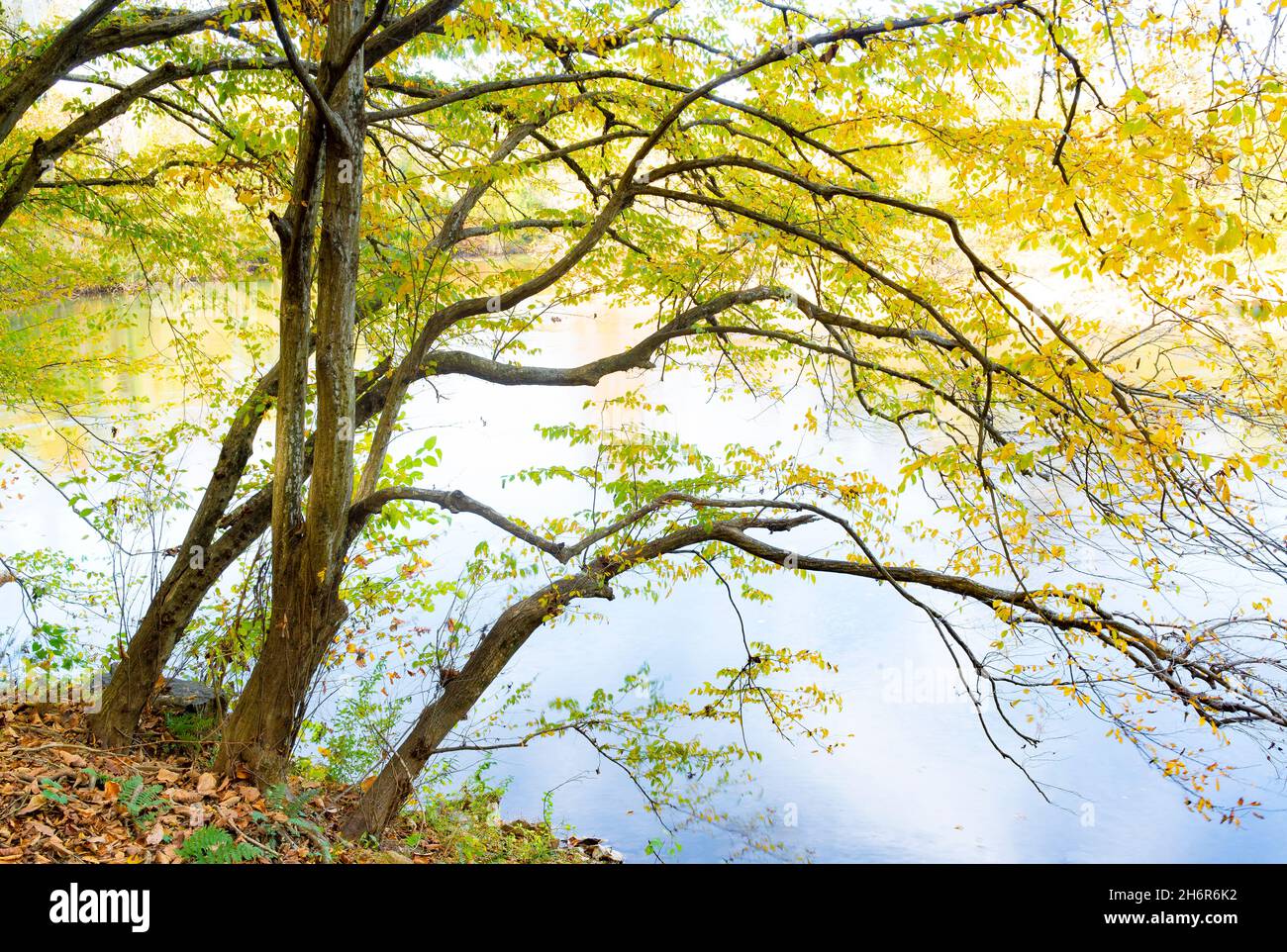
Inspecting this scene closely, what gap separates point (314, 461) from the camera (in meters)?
4.74

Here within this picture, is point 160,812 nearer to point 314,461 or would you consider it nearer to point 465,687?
point 314,461

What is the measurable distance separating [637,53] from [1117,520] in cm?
391

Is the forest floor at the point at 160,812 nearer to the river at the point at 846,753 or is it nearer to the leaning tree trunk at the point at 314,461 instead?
the leaning tree trunk at the point at 314,461

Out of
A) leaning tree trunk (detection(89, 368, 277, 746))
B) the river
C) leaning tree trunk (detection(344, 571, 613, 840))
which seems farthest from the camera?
the river

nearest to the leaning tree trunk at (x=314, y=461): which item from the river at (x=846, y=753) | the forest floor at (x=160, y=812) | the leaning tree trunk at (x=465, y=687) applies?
the forest floor at (x=160, y=812)

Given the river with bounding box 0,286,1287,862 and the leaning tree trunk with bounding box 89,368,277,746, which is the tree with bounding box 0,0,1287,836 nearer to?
the leaning tree trunk with bounding box 89,368,277,746

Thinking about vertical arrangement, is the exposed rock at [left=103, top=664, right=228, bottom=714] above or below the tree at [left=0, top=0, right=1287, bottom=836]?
below

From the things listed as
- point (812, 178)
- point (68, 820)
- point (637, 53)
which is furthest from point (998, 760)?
point (68, 820)

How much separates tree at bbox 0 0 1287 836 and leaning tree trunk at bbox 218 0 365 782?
18 millimetres

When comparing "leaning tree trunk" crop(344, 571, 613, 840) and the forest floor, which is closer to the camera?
the forest floor

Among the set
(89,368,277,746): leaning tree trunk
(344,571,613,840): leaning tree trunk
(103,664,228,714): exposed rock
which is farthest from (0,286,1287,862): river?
(344,571,613,840): leaning tree trunk

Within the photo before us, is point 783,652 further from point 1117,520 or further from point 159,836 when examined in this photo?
point 159,836

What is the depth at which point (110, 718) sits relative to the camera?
5668mm

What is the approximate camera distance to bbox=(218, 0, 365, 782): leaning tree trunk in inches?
177
